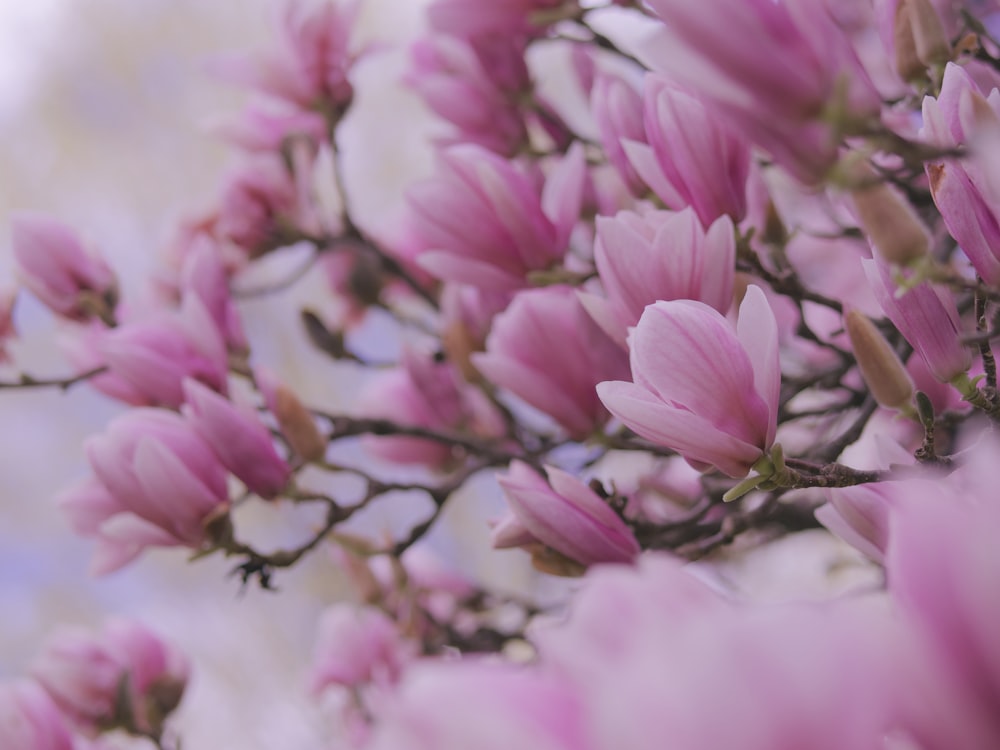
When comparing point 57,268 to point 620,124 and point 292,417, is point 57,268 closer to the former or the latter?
point 292,417

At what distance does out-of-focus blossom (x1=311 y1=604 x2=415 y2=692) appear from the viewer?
828 mm

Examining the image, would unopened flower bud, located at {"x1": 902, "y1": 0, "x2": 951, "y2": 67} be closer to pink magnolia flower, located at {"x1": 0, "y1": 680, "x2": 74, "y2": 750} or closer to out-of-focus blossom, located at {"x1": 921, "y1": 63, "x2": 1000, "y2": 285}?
out-of-focus blossom, located at {"x1": 921, "y1": 63, "x2": 1000, "y2": 285}

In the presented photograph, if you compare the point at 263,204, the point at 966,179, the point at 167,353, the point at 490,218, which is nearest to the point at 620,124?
the point at 490,218

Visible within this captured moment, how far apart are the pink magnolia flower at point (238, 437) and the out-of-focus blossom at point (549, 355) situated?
14 centimetres

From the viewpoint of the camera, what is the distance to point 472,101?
69 centimetres

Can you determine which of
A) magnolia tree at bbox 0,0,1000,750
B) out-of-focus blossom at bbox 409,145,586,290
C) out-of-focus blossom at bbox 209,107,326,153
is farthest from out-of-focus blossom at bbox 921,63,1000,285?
out-of-focus blossom at bbox 209,107,326,153

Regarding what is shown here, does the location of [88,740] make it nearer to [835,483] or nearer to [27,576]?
[835,483]

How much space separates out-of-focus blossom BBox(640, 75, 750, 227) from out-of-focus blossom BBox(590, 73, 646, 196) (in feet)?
0.21

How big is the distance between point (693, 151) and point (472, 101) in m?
0.34

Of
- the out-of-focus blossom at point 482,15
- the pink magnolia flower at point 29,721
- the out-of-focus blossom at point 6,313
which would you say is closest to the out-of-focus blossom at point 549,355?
the out-of-focus blossom at point 482,15

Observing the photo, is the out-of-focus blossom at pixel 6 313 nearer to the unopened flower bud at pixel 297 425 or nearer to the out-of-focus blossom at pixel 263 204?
the out-of-focus blossom at pixel 263 204

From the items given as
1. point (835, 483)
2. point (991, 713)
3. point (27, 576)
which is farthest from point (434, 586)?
point (27, 576)

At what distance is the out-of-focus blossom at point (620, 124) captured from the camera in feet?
1.59

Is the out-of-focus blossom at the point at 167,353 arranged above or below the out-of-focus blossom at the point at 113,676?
above
